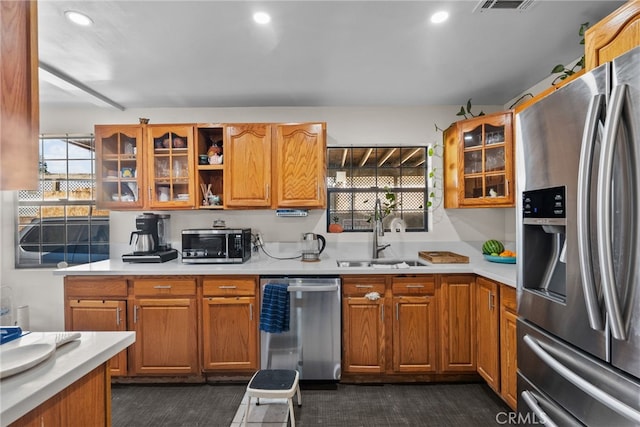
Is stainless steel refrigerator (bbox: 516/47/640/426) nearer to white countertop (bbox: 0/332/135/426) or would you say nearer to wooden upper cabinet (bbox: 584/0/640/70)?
wooden upper cabinet (bbox: 584/0/640/70)

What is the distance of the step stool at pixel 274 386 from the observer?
1844 mm

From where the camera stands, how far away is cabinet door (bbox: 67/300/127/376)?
247cm

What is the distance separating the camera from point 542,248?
4.51 ft

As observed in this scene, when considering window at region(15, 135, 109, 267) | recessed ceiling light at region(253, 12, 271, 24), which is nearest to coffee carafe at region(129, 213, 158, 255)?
window at region(15, 135, 109, 267)

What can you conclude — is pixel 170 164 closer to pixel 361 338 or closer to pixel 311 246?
pixel 311 246

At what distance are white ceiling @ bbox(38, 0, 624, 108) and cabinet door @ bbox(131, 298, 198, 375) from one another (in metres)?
1.90

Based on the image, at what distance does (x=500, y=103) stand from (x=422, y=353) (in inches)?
103

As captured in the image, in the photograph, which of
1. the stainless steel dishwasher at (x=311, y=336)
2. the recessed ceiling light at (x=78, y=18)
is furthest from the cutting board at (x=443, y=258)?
the recessed ceiling light at (x=78, y=18)

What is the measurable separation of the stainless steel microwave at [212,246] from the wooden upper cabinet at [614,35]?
2.56 metres

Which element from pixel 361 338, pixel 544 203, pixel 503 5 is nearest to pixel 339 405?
pixel 361 338

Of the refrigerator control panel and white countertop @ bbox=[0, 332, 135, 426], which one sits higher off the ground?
the refrigerator control panel

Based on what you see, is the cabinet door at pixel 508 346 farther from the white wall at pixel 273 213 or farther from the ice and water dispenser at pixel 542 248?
the white wall at pixel 273 213

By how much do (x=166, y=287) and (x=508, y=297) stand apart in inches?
101

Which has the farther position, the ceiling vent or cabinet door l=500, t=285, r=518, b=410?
cabinet door l=500, t=285, r=518, b=410
